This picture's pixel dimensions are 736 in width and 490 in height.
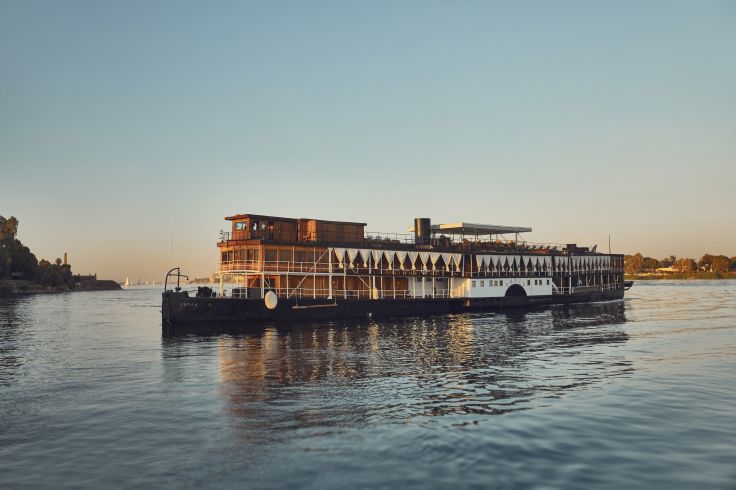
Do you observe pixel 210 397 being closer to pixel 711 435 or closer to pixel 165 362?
pixel 165 362

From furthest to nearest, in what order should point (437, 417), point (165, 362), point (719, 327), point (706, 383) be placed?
1. point (719, 327)
2. point (165, 362)
3. point (706, 383)
4. point (437, 417)

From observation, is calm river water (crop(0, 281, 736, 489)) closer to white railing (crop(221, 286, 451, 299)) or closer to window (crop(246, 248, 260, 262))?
white railing (crop(221, 286, 451, 299))

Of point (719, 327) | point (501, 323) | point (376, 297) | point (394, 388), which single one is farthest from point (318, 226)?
point (719, 327)

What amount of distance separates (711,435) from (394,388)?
1088cm

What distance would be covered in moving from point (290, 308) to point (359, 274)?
9.41 m

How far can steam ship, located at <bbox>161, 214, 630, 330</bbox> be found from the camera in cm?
4575

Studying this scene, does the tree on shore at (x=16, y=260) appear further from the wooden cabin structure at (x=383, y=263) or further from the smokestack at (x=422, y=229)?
the smokestack at (x=422, y=229)

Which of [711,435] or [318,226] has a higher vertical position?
[318,226]

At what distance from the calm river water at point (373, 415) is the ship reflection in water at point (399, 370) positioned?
0.42ft

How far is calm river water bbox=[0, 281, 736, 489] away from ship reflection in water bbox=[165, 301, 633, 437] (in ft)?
0.42

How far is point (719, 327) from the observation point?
142 feet

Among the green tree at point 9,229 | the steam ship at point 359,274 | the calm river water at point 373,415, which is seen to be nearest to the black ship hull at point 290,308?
the steam ship at point 359,274

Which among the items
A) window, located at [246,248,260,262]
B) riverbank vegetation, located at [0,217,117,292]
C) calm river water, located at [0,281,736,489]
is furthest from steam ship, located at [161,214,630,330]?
riverbank vegetation, located at [0,217,117,292]

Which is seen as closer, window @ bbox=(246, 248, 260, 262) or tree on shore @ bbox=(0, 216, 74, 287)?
window @ bbox=(246, 248, 260, 262)
